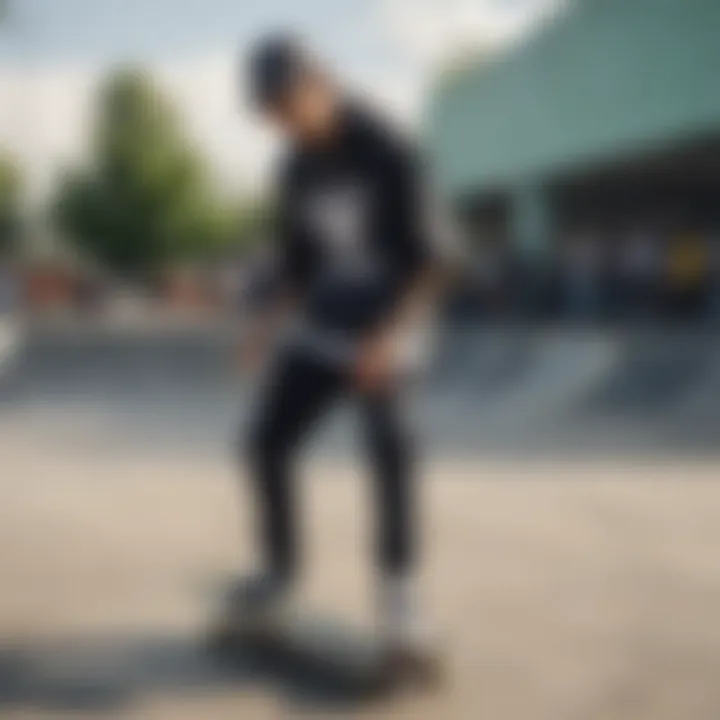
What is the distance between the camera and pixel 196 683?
234cm

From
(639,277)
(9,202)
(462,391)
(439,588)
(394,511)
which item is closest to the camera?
(394,511)

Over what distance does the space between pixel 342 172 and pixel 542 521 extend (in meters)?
1.68

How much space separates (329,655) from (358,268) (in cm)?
73

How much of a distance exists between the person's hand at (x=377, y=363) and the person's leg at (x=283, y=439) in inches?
4.3

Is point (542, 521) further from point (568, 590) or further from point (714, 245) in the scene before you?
point (714, 245)

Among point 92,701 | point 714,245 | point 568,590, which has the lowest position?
point 92,701

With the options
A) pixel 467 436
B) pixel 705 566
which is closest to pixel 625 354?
pixel 467 436


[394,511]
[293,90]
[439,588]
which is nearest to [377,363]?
[394,511]

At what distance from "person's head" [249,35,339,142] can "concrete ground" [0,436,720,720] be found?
1013 millimetres

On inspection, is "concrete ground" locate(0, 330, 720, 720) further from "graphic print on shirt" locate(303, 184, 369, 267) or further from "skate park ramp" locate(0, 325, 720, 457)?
"graphic print on shirt" locate(303, 184, 369, 267)

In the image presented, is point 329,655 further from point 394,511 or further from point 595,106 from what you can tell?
point 595,106

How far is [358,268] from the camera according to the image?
2.29 m

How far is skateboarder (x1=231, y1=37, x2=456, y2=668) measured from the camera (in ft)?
7.39

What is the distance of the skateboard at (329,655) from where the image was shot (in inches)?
89.6
